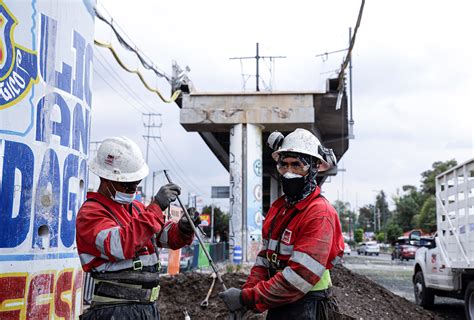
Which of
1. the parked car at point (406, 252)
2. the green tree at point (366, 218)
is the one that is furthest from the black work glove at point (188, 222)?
the green tree at point (366, 218)

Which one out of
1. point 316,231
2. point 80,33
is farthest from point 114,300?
point 80,33

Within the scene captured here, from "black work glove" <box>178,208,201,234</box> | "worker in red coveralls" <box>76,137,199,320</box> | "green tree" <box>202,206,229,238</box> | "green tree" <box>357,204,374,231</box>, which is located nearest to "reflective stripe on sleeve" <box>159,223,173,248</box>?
"black work glove" <box>178,208,201,234</box>

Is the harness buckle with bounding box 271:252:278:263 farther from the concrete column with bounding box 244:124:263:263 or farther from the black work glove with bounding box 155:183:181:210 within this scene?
the concrete column with bounding box 244:124:263:263

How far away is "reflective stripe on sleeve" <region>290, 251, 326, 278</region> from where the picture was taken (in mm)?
3219

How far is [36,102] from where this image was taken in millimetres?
4527

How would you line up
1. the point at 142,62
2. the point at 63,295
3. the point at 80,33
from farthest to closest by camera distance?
the point at 142,62 → the point at 80,33 → the point at 63,295

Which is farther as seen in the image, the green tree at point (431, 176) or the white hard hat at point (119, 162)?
the green tree at point (431, 176)

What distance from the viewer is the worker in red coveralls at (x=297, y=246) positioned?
128 inches

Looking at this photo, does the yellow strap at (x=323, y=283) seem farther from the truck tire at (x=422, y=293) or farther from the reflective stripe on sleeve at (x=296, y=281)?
the truck tire at (x=422, y=293)

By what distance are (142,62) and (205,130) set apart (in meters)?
7.34

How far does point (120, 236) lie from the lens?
3137mm

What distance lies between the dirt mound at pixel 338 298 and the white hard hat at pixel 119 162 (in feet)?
17.0

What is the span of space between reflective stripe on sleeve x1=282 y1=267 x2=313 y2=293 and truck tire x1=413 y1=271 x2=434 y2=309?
9.55 meters

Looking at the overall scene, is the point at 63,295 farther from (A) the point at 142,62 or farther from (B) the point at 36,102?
(A) the point at 142,62
